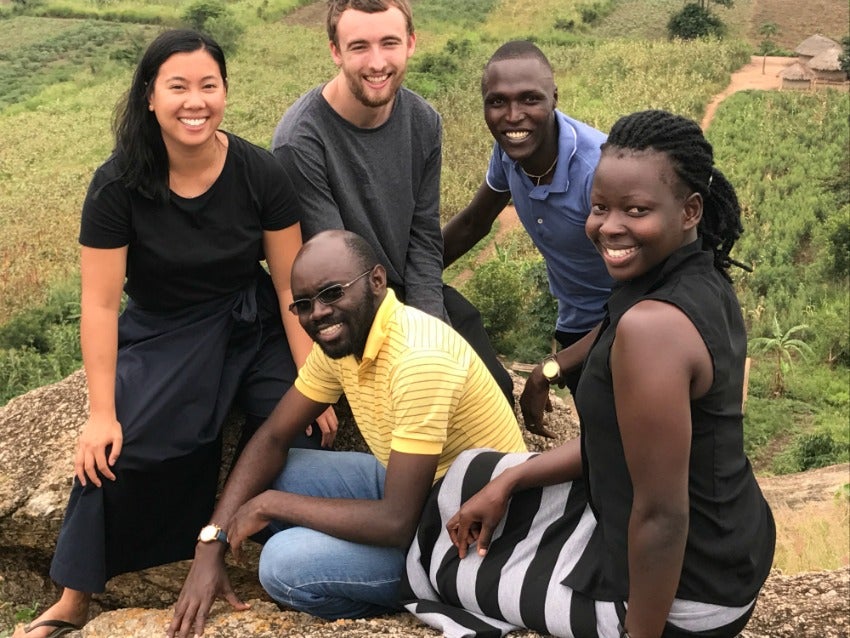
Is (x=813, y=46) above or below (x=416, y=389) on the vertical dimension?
above

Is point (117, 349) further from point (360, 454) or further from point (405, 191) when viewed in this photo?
point (405, 191)

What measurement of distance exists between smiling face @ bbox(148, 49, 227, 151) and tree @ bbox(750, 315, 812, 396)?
11.1 metres

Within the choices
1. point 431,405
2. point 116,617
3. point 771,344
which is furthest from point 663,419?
point 771,344

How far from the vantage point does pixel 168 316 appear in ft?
10.6

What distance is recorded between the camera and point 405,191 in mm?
3562

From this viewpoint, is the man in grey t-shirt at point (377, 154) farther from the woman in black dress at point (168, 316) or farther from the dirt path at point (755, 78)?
the dirt path at point (755, 78)

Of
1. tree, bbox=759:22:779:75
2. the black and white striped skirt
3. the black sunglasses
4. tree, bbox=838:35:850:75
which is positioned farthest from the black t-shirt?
tree, bbox=759:22:779:75

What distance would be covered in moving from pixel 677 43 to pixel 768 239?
13.1 m

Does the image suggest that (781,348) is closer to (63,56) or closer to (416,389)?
(416,389)

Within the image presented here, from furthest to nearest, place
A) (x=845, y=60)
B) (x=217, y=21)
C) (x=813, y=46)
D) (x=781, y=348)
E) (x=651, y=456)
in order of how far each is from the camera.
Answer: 1. (x=217, y=21)
2. (x=813, y=46)
3. (x=845, y=60)
4. (x=781, y=348)
5. (x=651, y=456)

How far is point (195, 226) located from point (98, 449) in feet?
2.33

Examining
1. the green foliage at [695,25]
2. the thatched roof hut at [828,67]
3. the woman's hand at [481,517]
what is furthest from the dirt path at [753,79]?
the woman's hand at [481,517]

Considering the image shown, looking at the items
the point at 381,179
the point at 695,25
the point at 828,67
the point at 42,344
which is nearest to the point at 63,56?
the point at 42,344

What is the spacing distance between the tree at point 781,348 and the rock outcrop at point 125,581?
9287 millimetres
